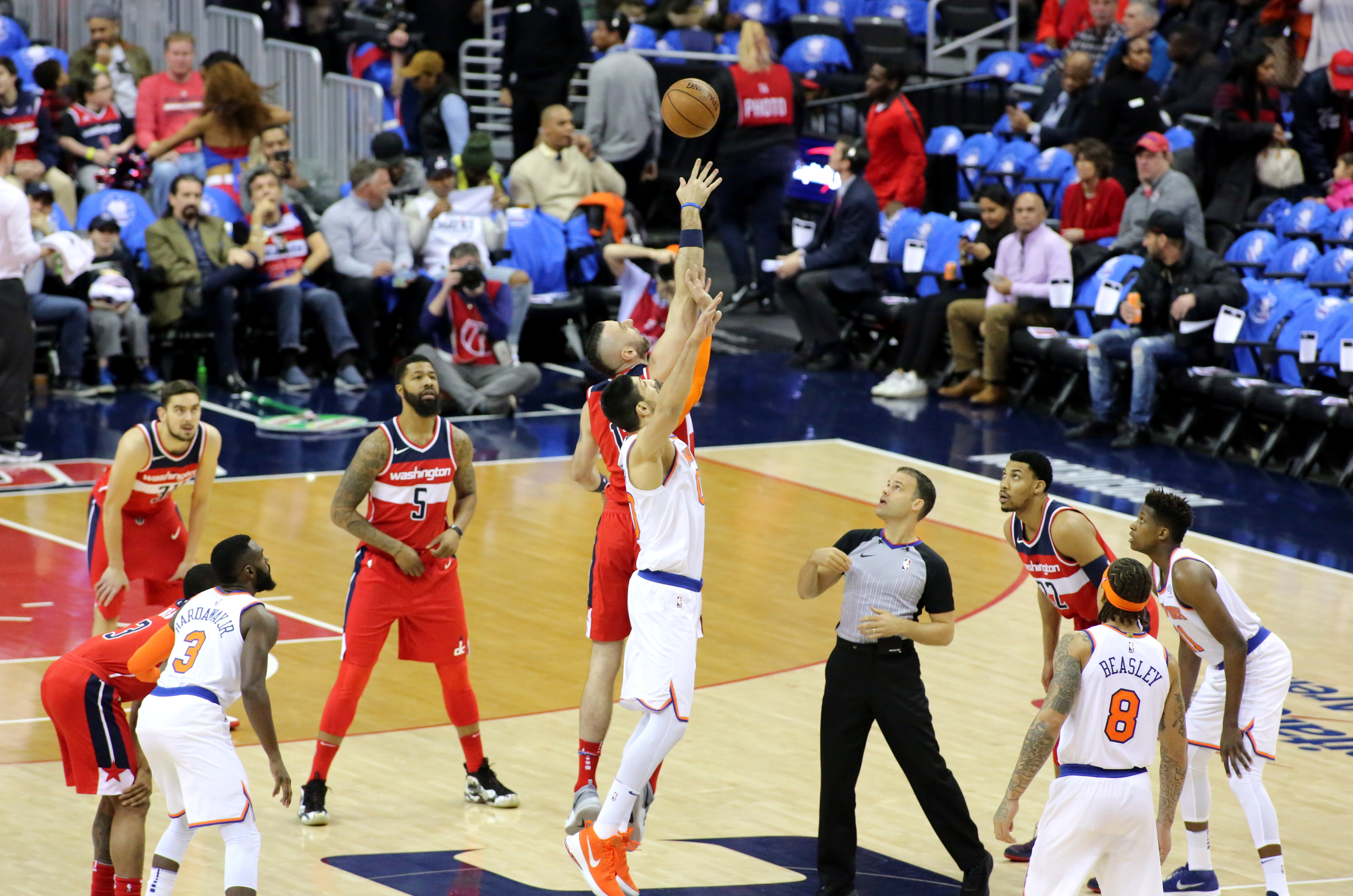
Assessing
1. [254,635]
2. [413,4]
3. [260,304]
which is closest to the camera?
[254,635]

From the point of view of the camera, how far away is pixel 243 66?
18.4 metres

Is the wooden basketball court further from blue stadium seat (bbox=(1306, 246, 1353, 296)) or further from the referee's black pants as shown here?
blue stadium seat (bbox=(1306, 246, 1353, 296))

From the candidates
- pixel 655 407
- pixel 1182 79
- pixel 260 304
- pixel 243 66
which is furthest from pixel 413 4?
pixel 655 407

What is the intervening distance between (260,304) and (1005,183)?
7052mm

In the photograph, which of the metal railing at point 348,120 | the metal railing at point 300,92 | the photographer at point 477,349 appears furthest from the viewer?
the metal railing at point 300,92

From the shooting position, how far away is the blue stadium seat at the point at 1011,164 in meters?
17.7

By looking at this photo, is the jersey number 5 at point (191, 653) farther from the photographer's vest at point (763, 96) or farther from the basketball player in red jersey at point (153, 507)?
the photographer's vest at point (763, 96)

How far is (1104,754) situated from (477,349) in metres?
10.1

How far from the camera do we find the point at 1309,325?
45.1 ft

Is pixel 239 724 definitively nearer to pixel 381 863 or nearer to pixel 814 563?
pixel 381 863

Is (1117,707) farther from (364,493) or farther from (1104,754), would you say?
(364,493)

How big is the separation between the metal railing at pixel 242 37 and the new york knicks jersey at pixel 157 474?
10.8 meters

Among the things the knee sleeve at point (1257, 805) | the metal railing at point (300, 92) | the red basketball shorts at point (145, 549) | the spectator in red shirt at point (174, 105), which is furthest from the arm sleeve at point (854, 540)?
the metal railing at point (300, 92)

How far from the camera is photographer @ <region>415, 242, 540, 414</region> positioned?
15250 millimetres
